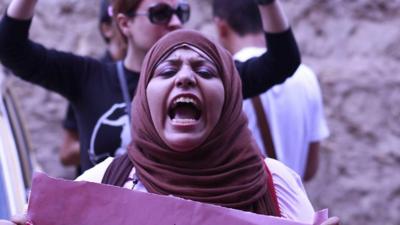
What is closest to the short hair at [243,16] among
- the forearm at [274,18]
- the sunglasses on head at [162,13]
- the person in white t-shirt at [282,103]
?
the person in white t-shirt at [282,103]

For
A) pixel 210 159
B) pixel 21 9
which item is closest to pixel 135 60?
pixel 21 9

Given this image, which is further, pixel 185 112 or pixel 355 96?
pixel 355 96

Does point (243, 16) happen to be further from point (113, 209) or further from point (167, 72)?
point (113, 209)

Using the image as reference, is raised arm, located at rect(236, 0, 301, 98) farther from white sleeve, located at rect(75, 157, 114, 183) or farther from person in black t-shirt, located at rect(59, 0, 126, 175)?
white sleeve, located at rect(75, 157, 114, 183)

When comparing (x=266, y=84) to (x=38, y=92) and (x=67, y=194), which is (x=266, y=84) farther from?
(x=38, y=92)

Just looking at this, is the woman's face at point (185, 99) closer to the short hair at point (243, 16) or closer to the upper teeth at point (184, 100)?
the upper teeth at point (184, 100)

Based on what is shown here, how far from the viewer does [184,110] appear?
8.63ft

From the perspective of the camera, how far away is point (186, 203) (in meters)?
2.46

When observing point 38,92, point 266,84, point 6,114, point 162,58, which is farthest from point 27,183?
point 38,92

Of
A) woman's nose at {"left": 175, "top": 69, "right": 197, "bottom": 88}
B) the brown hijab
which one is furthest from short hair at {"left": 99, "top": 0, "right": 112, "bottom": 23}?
woman's nose at {"left": 175, "top": 69, "right": 197, "bottom": 88}

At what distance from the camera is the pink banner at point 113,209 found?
2.44 metres

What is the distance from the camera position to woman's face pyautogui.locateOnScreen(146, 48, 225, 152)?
258 centimetres

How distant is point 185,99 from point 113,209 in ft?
1.13

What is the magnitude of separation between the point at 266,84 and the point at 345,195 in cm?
267
